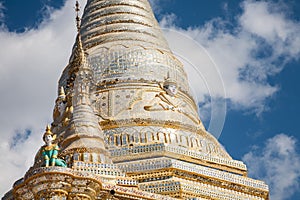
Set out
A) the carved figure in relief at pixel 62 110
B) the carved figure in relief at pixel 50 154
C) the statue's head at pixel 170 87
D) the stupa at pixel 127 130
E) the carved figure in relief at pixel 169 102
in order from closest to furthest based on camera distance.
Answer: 1. the carved figure in relief at pixel 50 154
2. the stupa at pixel 127 130
3. the carved figure in relief at pixel 62 110
4. the carved figure in relief at pixel 169 102
5. the statue's head at pixel 170 87

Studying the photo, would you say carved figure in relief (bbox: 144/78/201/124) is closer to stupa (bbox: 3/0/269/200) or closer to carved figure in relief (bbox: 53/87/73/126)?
stupa (bbox: 3/0/269/200)

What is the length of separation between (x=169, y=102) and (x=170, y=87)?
71 cm

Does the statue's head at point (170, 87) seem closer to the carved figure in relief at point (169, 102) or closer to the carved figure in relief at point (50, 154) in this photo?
the carved figure in relief at point (169, 102)

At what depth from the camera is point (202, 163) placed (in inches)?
1050

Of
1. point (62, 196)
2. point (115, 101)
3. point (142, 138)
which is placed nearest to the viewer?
point (62, 196)

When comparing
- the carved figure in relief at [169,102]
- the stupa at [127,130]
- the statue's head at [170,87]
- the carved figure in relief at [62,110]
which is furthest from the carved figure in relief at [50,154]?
the statue's head at [170,87]

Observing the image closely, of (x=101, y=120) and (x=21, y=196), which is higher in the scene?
(x=101, y=120)

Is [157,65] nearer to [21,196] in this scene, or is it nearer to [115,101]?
[115,101]

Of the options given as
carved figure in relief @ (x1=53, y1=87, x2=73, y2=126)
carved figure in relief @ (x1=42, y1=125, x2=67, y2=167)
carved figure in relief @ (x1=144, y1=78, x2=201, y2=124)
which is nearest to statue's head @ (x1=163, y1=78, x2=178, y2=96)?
carved figure in relief @ (x1=144, y1=78, x2=201, y2=124)

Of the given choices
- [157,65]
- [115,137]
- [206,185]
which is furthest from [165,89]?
[206,185]

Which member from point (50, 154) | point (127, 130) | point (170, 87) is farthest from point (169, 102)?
point (50, 154)

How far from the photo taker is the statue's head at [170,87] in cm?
2961

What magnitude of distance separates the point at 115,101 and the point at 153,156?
4.06 meters

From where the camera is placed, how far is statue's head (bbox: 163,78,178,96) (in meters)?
29.6
